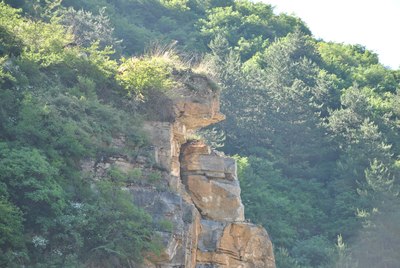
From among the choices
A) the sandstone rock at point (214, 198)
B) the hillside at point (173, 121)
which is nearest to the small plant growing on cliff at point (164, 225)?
the hillside at point (173, 121)

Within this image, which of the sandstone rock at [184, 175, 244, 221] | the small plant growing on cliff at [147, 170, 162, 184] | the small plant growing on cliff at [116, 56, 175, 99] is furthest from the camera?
the sandstone rock at [184, 175, 244, 221]

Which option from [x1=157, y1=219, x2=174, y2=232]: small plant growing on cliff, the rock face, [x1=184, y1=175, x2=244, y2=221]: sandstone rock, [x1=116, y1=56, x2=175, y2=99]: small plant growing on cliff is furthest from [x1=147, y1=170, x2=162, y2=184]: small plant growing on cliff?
[x1=184, y1=175, x2=244, y2=221]: sandstone rock

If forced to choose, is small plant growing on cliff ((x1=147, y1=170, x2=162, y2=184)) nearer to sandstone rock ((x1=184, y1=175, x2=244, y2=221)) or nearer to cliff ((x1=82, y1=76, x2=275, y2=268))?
cliff ((x1=82, y1=76, x2=275, y2=268))

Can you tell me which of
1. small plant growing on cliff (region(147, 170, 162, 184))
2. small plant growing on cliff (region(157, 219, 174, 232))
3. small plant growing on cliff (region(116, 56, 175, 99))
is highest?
small plant growing on cliff (region(116, 56, 175, 99))

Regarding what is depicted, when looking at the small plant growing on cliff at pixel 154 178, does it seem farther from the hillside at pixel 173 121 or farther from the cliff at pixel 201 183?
the cliff at pixel 201 183

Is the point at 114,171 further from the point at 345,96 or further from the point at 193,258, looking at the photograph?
the point at 345,96

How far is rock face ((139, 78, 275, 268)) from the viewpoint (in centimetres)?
2073

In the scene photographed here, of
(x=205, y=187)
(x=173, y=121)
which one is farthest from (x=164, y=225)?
(x=205, y=187)

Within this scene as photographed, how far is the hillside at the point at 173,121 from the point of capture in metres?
16.8

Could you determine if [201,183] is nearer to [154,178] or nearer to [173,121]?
[173,121]

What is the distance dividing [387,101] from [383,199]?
11.3 m

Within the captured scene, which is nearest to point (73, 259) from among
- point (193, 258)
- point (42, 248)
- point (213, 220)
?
point (42, 248)

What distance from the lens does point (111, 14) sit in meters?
55.3

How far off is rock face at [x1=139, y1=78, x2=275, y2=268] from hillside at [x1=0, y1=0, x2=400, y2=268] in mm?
349
